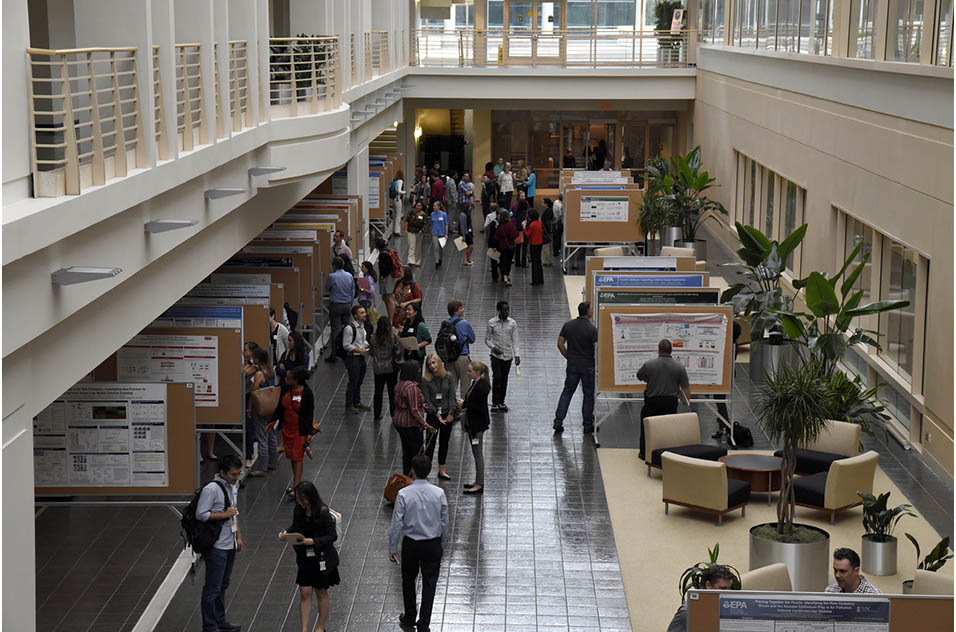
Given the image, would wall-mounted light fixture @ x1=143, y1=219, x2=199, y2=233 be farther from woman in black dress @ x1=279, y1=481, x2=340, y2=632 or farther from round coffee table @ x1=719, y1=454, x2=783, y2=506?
round coffee table @ x1=719, y1=454, x2=783, y2=506

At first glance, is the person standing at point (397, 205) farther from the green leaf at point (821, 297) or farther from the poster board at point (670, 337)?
the green leaf at point (821, 297)

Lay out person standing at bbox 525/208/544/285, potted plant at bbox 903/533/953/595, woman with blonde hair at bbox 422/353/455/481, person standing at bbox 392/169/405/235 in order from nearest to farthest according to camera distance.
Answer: potted plant at bbox 903/533/953/595 < woman with blonde hair at bbox 422/353/455/481 < person standing at bbox 525/208/544/285 < person standing at bbox 392/169/405/235

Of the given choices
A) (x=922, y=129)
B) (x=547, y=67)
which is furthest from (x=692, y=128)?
(x=922, y=129)

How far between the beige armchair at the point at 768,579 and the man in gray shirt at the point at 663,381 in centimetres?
513

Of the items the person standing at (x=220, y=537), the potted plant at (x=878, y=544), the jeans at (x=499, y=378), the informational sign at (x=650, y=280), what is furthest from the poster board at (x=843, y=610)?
the informational sign at (x=650, y=280)

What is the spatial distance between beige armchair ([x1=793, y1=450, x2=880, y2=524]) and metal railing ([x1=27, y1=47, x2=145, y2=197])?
7143 mm

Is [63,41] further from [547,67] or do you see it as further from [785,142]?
[547,67]

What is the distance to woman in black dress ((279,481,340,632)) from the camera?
9.11 m

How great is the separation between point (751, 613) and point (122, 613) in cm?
552

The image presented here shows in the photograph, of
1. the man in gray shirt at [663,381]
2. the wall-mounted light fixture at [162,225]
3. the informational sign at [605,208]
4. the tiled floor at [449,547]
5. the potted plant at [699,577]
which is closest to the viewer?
the potted plant at [699,577]

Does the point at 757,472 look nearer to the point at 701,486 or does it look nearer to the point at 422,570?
the point at 701,486

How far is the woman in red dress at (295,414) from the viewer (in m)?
12.2

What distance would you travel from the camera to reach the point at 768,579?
8.70 meters

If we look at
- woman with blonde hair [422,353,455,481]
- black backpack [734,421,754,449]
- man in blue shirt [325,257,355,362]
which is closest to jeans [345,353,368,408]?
man in blue shirt [325,257,355,362]
